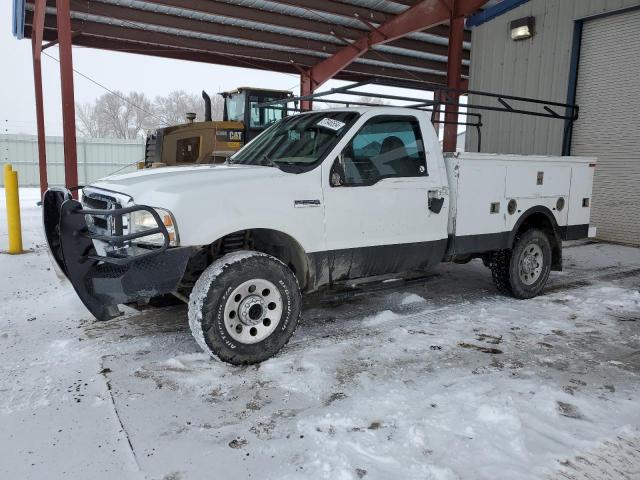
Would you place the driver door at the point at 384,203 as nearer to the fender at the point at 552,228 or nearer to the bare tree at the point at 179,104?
the fender at the point at 552,228

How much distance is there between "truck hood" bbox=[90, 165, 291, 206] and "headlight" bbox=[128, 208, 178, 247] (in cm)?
10

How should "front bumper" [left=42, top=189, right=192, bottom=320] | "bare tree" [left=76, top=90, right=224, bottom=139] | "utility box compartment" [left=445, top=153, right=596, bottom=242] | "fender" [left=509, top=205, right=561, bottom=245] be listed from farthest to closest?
"bare tree" [left=76, top=90, right=224, bottom=139]
"fender" [left=509, top=205, right=561, bottom=245]
"utility box compartment" [left=445, top=153, right=596, bottom=242]
"front bumper" [left=42, top=189, right=192, bottom=320]

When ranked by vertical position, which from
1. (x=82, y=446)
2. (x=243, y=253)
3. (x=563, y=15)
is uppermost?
(x=563, y=15)

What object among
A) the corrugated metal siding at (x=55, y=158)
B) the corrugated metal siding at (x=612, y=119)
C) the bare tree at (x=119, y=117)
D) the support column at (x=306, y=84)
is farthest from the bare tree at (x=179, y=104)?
the corrugated metal siding at (x=612, y=119)

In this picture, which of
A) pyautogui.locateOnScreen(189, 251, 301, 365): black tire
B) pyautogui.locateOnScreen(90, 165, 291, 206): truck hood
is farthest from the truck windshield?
pyautogui.locateOnScreen(189, 251, 301, 365): black tire

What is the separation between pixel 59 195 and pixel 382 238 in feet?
9.18

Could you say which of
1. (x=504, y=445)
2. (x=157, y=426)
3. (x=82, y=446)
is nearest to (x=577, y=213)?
(x=504, y=445)

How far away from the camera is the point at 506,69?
12.1 m

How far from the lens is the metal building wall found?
10680 mm

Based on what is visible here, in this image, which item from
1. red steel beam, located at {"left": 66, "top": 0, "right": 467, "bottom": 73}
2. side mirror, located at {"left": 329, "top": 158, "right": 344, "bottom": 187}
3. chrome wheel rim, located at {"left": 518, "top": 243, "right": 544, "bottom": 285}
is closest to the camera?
side mirror, located at {"left": 329, "top": 158, "right": 344, "bottom": 187}

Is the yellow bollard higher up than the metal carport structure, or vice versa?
the metal carport structure

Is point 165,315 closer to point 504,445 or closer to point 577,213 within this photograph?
point 504,445

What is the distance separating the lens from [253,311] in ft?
12.8

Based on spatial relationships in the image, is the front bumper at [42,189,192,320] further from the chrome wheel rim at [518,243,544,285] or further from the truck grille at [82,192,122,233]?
the chrome wheel rim at [518,243,544,285]
